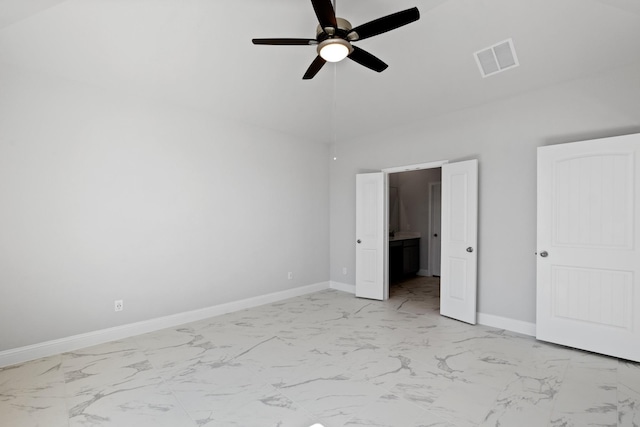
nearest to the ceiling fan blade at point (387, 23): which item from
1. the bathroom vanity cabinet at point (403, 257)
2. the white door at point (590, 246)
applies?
the white door at point (590, 246)

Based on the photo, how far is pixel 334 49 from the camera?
7.82 ft

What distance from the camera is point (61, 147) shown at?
3.31 m

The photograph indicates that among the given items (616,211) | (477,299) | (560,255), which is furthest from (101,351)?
(616,211)

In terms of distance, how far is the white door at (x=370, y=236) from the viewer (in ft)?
17.4

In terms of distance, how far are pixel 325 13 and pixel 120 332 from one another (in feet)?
12.7

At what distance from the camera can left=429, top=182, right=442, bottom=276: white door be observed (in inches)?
→ 289

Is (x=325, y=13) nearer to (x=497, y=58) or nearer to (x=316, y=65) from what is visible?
(x=316, y=65)

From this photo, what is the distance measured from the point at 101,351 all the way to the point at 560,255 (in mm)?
4954

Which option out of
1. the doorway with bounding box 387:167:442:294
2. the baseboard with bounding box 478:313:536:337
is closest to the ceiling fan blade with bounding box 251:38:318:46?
the baseboard with bounding box 478:313:536:337

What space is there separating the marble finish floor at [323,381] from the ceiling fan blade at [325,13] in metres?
2.70

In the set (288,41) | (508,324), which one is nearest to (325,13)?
(288,41)

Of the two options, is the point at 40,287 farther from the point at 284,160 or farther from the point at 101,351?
the point at 284,160

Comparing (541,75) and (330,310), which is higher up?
(541,75)

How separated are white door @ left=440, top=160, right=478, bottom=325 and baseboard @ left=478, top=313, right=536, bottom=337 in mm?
146
